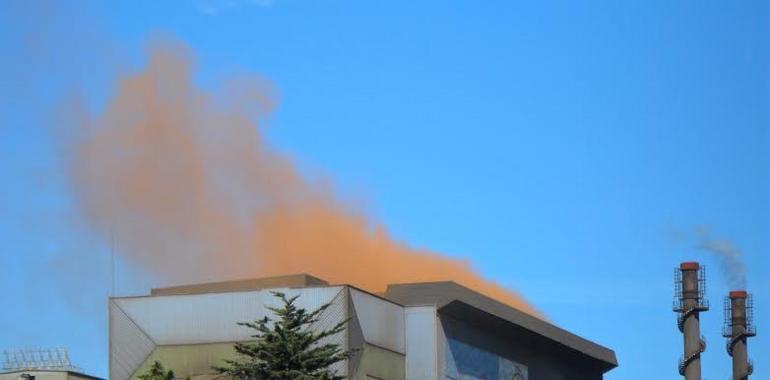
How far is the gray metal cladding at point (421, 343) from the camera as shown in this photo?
352ft

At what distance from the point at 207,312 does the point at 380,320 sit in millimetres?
10401

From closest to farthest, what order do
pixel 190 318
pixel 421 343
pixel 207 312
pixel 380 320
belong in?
1. pixel 207 312
2. pixel 190 318
3. pixel 380 320
4. pixel 421 343

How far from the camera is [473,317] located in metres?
113

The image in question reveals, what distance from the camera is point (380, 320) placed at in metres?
105

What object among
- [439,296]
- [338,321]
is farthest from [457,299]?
[338,321]

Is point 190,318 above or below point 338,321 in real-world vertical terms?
above

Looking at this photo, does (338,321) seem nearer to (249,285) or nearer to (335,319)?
(335,319)

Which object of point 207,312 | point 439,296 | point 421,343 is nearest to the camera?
point 207,312

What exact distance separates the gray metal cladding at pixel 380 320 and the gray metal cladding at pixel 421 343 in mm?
525

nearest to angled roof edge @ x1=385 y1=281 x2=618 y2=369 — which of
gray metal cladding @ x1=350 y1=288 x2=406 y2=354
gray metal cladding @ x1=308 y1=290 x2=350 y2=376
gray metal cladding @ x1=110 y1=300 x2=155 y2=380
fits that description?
gray metal cladding @ x1=350 y1=288 x2=406 y2=354

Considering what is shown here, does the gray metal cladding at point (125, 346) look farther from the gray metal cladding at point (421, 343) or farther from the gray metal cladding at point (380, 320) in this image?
the gray metal cladding at point (421, 343)

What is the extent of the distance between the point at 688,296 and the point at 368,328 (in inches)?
2222

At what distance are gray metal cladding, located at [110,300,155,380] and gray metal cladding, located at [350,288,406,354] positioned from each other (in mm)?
12487

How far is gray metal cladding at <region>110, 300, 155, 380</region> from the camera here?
104m
